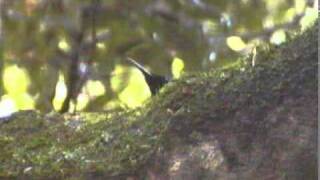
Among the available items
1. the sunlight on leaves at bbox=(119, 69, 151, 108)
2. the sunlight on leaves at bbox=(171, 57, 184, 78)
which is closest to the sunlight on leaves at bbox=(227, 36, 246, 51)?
the sunlight on leaves at bbox=(171, 57, 184, 78)

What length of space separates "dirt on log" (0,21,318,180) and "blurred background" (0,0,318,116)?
170 centimetres

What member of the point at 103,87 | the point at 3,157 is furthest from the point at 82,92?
the point at 3,157

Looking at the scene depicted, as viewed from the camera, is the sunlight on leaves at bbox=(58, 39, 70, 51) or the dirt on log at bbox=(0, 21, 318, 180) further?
the sunlight on leaves at bbox=(58, 39, 70, 51)

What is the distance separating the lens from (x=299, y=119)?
1.11 metres

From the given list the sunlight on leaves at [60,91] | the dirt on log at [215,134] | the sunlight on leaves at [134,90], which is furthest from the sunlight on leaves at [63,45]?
the dirt on log at [215,134]

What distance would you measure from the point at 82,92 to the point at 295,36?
1.89m

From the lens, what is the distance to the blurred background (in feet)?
10.1

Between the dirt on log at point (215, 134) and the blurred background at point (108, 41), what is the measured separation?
1702 millimetres

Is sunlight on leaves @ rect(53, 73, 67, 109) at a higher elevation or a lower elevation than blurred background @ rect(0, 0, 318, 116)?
lower

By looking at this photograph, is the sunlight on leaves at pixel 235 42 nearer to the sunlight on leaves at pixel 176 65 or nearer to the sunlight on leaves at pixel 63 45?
the sunlight on leaves at pixel 176 65

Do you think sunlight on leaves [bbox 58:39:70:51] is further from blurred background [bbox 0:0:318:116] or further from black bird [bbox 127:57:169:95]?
black bird [bbox 127:57:169:95]

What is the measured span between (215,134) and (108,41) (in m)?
2.03

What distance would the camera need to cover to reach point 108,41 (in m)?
3.14

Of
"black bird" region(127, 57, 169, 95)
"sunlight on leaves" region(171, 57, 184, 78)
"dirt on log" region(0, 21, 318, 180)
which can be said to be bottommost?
"dirt on log" region(0, 21, 318, 180)
